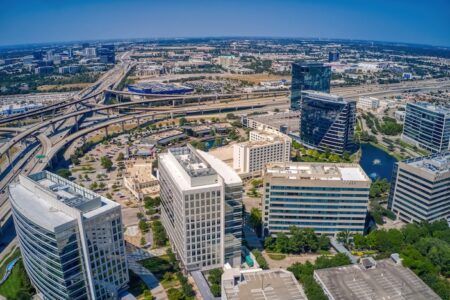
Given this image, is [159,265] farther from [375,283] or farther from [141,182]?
[375,283]

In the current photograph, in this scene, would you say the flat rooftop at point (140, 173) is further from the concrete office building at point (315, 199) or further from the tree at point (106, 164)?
the concrete office building at point (315, 199)

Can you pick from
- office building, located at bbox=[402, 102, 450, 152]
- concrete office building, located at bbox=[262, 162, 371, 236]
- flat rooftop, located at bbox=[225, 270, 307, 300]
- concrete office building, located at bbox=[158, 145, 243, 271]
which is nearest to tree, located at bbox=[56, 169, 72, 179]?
concrete office building, located at bbox=[158, 145, 243, 271]

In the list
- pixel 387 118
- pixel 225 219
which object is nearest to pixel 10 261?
pixel 225 219

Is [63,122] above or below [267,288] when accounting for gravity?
below

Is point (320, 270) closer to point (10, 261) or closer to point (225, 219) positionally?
point (225, 219)

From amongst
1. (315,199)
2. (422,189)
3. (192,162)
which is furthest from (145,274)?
(422,189)

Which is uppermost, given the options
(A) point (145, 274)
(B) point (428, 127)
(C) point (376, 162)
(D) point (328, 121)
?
(D) point (328, 121)
